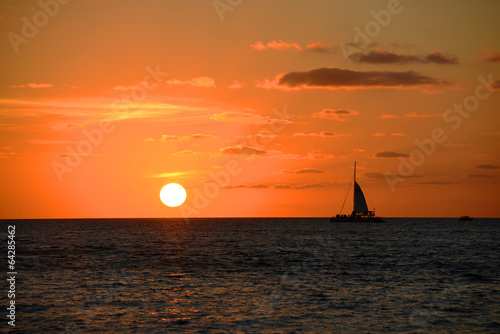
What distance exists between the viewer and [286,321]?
35250mm

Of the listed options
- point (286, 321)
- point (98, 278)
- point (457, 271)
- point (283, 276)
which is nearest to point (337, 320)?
point (286, 321)

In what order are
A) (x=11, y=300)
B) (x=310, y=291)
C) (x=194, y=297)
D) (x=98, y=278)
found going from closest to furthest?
1. (x=11, y=300)
2. (x=194, y=297)
3. (x=310, y=291)
4. (x=98, y=278)

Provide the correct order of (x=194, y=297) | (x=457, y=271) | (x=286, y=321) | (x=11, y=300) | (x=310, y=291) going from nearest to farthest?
(x=286, y=321) < (x=11, y=300) < (x=194, y=297) < (x=310, y=291) < (x=457, y=271)

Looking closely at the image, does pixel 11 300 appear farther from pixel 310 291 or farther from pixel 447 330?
pixel 447 330

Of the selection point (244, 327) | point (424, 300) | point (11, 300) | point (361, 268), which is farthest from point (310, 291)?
point (11, 300)

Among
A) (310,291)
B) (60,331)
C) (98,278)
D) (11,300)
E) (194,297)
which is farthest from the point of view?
(98,278)

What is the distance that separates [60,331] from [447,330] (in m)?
24.4

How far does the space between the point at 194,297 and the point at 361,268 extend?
1127 inches

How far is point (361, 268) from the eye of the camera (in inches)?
2571

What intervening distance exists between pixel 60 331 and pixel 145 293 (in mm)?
13474

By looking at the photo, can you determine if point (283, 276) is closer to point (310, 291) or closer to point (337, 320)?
point (310, 291)

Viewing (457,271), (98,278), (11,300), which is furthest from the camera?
(457,271)

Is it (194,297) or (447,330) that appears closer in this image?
(447,330)

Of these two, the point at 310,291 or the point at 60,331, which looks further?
the point at 310,291
